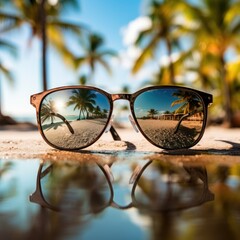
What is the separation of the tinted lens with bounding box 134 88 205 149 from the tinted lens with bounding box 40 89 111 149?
0.41 meters

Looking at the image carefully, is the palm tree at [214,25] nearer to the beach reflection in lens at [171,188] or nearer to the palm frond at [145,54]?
the palm frond at [145,54]

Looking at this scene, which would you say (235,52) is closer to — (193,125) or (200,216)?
(193,125)

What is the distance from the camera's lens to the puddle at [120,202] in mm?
583

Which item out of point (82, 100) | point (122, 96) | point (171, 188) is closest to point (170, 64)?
point (122, 96)

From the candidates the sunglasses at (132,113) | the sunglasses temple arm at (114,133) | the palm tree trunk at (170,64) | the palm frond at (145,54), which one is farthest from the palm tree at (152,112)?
the palm tree trunk at (170,64)

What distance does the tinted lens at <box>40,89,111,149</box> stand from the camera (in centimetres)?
214

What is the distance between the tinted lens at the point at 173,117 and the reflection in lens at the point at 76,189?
88cm

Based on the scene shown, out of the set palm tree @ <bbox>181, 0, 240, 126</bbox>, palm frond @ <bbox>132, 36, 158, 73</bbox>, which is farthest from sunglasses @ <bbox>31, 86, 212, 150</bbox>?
palm frond @ <bbox>132, 36, 158, 73</bbox>

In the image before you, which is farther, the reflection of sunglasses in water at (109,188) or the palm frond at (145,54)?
the palm frond at (145,54)

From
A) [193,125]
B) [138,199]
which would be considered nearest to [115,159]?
[193,125]

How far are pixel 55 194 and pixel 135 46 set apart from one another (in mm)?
14493

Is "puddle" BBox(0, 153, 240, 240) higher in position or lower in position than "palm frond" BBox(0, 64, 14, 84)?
lower

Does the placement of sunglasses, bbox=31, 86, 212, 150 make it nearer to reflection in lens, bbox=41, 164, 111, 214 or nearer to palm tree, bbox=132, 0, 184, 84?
reflection in lens, bbox=41, 164, 111, 214

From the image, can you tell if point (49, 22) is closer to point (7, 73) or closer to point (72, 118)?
point (7, 73)
